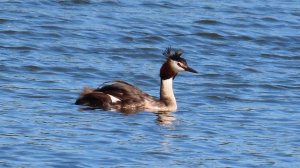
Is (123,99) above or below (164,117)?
above

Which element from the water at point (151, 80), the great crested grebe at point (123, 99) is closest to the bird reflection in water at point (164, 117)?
the water at point (151, 80)

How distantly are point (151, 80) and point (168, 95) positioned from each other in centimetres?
204

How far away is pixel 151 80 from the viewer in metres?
18.3

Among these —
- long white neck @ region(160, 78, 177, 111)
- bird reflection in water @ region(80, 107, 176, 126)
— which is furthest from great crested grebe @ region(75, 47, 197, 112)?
bird reflection in water @ region(80, 107, 176, 126)

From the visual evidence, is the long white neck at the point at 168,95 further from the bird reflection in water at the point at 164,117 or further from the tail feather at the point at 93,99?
the tail feather at the point at 93,99

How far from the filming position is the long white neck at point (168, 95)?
52.9 ft

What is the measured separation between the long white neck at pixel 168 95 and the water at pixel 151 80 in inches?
7.4

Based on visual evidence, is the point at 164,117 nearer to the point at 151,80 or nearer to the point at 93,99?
the point at 93,99

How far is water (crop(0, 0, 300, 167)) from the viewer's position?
12867 mm

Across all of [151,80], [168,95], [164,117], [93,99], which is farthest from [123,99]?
[151,80]

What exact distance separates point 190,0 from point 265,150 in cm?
1259

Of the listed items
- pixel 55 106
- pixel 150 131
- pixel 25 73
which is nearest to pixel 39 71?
pixel 25 73

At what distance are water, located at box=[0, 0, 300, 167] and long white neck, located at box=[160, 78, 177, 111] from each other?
0.62 feet

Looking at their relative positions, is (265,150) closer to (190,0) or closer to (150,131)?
(150,131)
